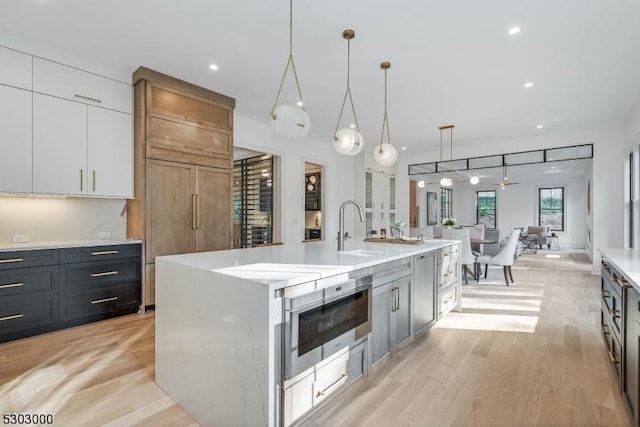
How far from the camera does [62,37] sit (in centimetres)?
296

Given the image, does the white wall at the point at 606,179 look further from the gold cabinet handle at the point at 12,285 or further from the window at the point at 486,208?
the gold cabinet handle at the point at 12,285

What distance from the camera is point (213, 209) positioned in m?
4.25

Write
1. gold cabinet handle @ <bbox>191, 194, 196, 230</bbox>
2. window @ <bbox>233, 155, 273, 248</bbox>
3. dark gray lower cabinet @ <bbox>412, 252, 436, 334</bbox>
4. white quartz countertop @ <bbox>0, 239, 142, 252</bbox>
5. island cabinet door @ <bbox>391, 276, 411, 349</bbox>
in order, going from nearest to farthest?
1. island cabinet door @ <bbox>391, 276, 411, 349</bbox>
2. dark gray lower cabinet @ <bbox>412, 252, 436, 334</bbox>
3. white quartz countertop @ <bbox>0, 239, 142, 252</bbox>
4. gold cabinet handle @ <bbox>191, 194, 196, 230</bbox>
5. window @ <bbox>233, 155, 273, 248</bbox>

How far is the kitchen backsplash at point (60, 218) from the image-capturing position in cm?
320

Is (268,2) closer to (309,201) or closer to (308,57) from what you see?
(308,57)

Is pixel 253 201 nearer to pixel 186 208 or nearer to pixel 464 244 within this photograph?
pixel 186 208

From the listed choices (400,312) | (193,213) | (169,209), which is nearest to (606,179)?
(400,312)

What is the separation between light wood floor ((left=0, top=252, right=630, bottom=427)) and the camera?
181cm

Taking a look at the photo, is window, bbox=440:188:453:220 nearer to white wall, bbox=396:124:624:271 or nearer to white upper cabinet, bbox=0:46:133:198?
white wall, bbox=396:124:624:271

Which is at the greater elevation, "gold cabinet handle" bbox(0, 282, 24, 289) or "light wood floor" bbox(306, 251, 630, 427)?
"gold cabinet handle" bbox(0, 282, 24, 289)

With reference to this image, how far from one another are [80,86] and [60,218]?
4.67 feet

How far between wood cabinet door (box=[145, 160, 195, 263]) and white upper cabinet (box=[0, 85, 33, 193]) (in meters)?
1.03

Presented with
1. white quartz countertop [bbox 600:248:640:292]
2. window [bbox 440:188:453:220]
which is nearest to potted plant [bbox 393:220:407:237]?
white quartz countertop [bbox 600:248:640:292]

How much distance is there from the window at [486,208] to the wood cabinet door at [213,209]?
12.4 m
